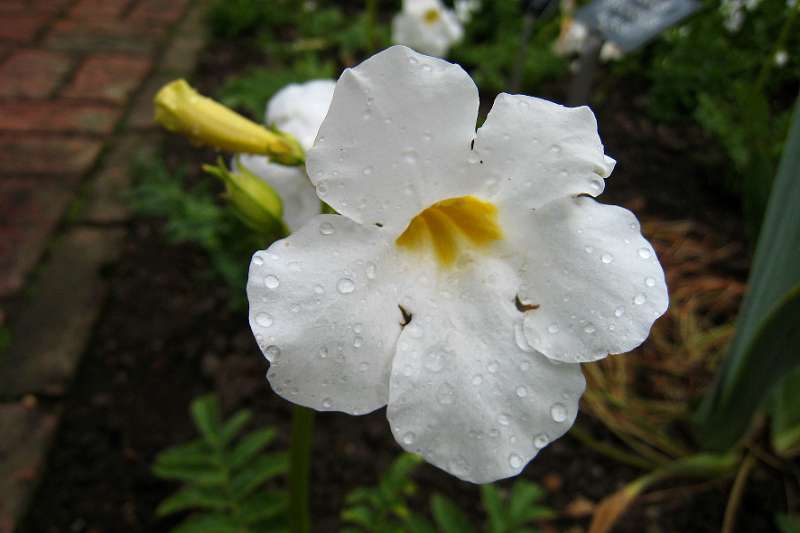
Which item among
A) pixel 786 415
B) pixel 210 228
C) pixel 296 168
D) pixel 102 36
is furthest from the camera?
pixel 102 36

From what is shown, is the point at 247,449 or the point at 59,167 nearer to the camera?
the point at 247,449

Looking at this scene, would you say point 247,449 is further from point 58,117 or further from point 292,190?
point 58,117

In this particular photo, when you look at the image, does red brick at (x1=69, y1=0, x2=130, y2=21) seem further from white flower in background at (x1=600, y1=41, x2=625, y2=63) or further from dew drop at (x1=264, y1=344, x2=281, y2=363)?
dew drop at (x1=264, y1=344, x2=281, y2=363)

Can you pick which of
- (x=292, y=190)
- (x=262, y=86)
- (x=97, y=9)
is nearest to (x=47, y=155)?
(x=262, y=86)

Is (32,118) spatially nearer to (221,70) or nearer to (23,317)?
(221,70)

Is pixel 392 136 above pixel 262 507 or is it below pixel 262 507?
above

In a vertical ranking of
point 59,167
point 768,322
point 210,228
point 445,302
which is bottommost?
point 59,167

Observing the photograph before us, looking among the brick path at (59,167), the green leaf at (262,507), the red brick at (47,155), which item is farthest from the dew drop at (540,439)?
the red brick at (47,155)
